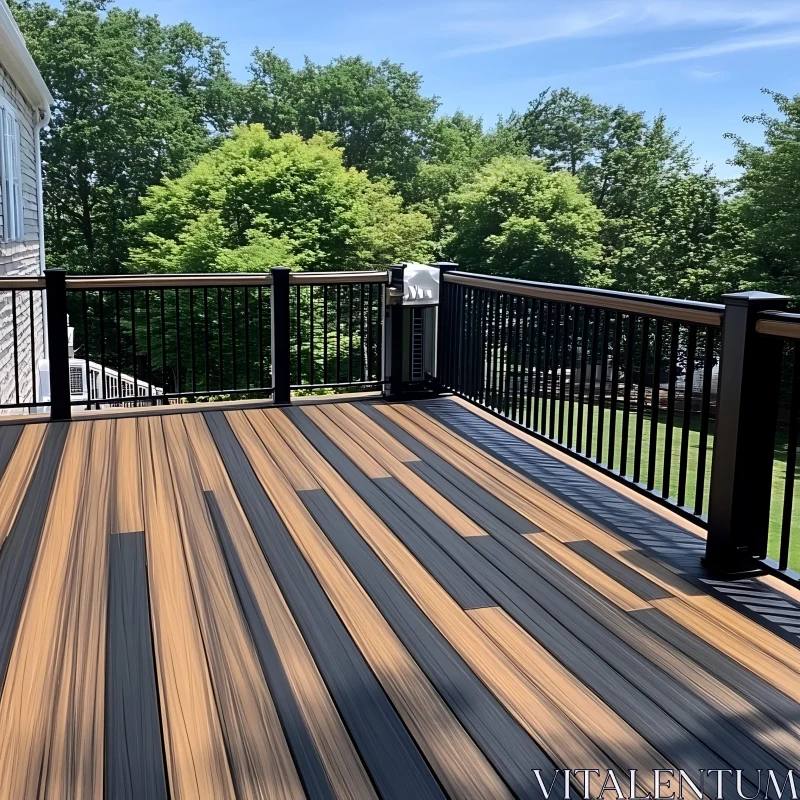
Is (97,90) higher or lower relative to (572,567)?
higher

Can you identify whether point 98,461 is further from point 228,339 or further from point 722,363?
point 228,339

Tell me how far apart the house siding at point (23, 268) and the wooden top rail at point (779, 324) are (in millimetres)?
7143

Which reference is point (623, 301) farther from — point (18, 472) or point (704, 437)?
point (18, 472)

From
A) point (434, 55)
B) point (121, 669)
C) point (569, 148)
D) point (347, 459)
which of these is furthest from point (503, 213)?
point (121, 669)

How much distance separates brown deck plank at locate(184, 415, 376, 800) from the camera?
5.57 ft

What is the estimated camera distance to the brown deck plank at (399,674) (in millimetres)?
1710

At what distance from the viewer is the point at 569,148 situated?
39625 millimetres

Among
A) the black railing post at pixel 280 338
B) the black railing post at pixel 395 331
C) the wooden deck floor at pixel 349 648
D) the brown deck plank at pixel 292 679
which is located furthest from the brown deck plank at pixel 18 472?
the black railing post at pixel 395 331

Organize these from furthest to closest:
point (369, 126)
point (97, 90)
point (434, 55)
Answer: point (434, 55) < point (369, 126) < point (97, 90)

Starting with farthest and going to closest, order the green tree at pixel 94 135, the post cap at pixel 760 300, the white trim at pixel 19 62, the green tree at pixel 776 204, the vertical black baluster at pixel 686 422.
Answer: the green tree at pixel 94 135 → the green tree at pixel 776 204 → the white trim at pixel 19 62 → the vertical black baluster at pixel 686 422 → the post cap at pixel 760 300

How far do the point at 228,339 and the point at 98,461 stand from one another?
16748 millimetres

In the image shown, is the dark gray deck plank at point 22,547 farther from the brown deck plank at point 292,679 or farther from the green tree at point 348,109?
the green tree at point 348,109

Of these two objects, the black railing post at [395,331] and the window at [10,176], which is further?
the window at [10,176]

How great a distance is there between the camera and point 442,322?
18.6ft
